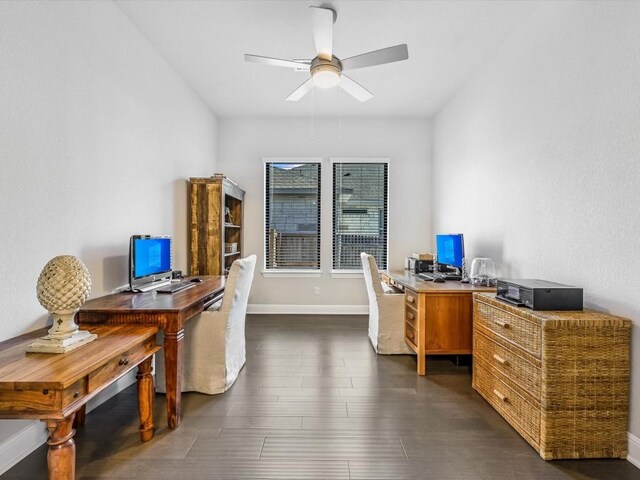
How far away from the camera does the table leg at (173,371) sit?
2.15m

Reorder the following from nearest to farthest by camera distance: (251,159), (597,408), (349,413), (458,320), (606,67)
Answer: (597,408) < (606,67) < (349,413) < (458,320) < (251,159)

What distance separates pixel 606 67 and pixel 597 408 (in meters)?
1.92

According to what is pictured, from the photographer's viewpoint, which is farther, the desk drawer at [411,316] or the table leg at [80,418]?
the desk drawer at [411,316]

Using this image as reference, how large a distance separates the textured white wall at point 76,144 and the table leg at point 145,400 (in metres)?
0.61

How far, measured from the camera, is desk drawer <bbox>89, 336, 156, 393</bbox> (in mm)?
1492

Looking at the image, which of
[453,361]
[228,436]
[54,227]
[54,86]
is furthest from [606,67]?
[54,227]

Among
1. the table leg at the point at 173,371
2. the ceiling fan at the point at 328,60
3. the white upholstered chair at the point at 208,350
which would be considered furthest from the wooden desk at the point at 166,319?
the ceiling fan at the point at 328,60

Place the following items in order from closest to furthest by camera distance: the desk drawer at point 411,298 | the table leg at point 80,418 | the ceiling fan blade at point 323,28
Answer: the table leg at point 80,418
the ceiling fan blade at point 323,28
the desk drawer at point 411,298

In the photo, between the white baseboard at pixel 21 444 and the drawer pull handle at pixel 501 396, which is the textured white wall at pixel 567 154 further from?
the white baseboard at pixel 21 444

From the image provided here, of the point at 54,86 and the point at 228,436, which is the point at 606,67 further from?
the point at 54,86

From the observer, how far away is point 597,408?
1876 millimetres

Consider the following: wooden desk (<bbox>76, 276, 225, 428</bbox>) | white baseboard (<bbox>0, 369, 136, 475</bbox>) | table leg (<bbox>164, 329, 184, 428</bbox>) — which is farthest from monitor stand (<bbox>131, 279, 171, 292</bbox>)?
white baseboard (<bbox>0, 369, 136, 475</bbox>)

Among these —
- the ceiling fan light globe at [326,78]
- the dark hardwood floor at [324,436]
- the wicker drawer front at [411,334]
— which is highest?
the ceiling fan light globe at [326,78]

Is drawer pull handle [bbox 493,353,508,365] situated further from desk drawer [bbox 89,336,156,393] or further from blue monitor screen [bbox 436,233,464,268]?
desk drawer [bbox 89,336,156,393]
